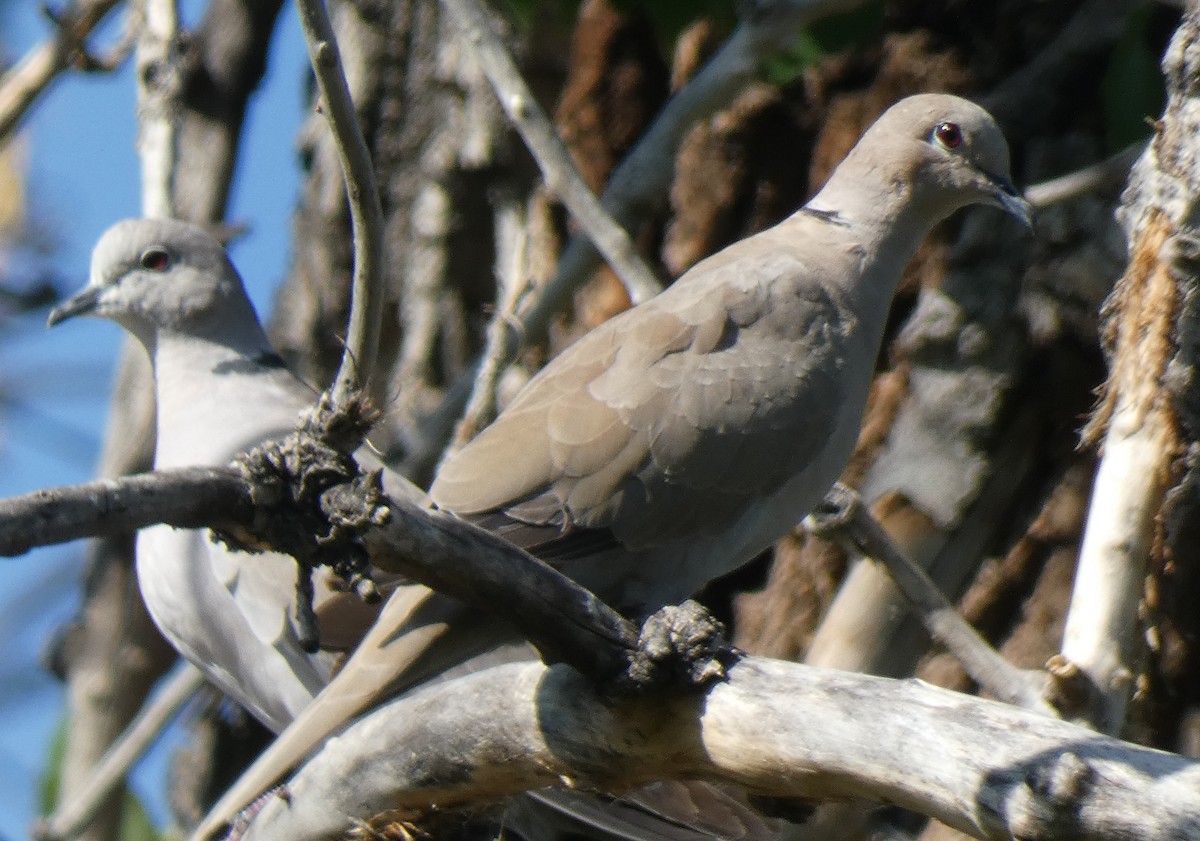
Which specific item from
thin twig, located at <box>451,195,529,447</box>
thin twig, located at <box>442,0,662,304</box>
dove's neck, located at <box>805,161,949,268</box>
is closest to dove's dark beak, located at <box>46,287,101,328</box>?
thin twig, located at <box>451,195,529,447</box>

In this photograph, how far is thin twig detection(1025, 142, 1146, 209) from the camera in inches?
129

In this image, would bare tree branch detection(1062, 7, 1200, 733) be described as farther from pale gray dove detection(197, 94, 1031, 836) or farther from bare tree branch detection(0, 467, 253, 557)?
bare tree branch detection(0, 467, 253, 557)

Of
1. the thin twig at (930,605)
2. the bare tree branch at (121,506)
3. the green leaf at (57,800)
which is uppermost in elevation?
the thin twig at (930,605)

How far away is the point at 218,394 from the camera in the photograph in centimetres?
374

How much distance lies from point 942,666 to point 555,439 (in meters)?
1.24

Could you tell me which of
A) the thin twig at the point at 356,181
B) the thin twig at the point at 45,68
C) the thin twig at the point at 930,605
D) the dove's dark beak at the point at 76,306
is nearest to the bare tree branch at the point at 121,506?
the thin twig at the point at 356,181

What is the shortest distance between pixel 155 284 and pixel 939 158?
189 centimetres

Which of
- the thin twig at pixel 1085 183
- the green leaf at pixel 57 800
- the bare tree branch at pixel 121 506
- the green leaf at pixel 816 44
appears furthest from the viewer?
the green leaf at pixel 57 800

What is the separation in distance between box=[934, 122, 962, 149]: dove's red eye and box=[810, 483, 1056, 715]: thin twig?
0.75 metres

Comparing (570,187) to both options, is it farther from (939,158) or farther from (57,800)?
(57,800)

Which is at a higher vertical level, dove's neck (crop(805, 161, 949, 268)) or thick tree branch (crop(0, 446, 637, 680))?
dove's neck (crop(805, 161, 949, 268))

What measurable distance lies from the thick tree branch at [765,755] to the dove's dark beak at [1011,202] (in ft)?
4.90

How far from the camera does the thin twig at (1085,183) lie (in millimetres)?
3283

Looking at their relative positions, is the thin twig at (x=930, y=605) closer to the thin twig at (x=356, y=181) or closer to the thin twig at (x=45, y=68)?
the thin twig at (x=356, y=181)
